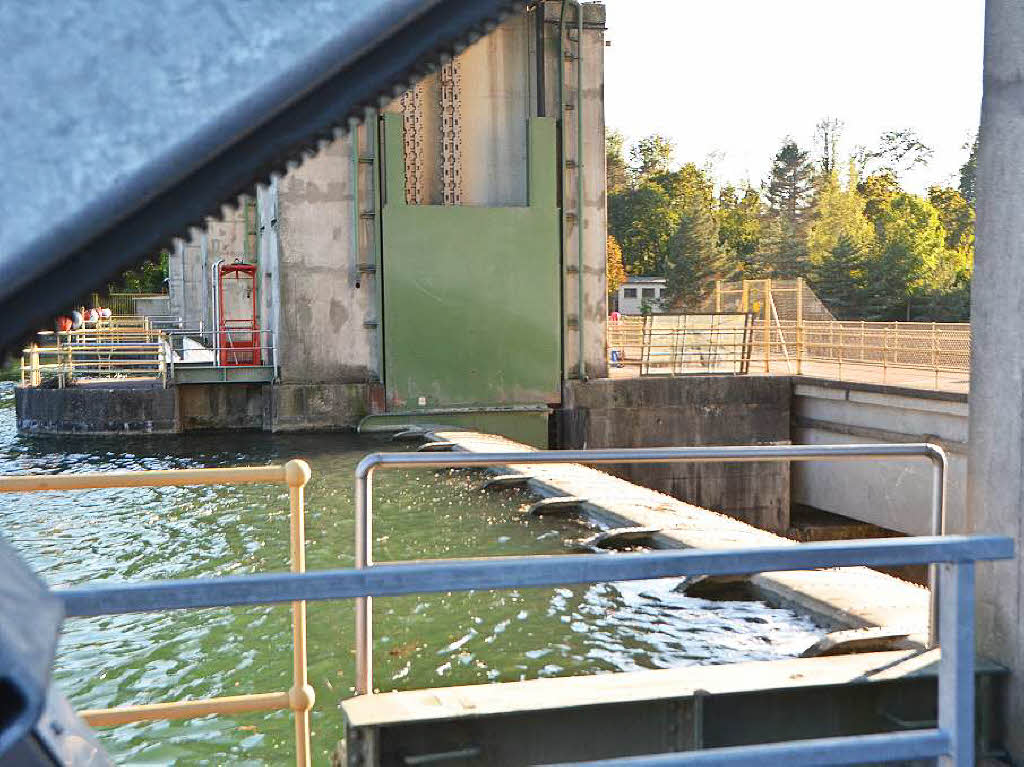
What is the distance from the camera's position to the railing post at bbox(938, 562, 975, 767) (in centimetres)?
221

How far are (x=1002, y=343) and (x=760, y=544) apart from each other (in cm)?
268

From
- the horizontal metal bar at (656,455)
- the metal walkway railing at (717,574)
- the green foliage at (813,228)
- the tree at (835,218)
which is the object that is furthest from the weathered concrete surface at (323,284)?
the tree at (835,218)

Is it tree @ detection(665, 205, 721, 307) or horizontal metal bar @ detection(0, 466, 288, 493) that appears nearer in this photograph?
horizontal metal bar @ detection(0, 466, 288, 493)

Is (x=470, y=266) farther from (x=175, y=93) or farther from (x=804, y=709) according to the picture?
(x=175, y=93)

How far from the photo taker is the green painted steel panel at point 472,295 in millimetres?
18266

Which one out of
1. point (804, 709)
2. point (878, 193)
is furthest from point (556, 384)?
point (878, 193)

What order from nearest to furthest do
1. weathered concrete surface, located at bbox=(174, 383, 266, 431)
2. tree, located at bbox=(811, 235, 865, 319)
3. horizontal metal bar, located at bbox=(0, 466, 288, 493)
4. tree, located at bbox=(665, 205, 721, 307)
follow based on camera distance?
1. horizontal metal bar, located at bbox=(0, 466, 288, 493)
2. weathered concrete surface, located at bbox=(174, 383, 266, 431)
3. tree, located at bbox=(811, 235, 865, 319)
4. tree, located at bbox=(665, 205, 721, 307)

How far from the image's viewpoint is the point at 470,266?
735 inches

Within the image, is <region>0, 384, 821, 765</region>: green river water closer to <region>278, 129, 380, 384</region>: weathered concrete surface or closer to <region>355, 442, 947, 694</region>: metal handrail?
<region>355, 442, 947, 694</region>: metal handrail

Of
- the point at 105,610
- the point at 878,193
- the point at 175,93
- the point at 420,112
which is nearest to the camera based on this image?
the point at 175,93

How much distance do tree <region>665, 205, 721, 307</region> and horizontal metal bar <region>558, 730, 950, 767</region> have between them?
255ft

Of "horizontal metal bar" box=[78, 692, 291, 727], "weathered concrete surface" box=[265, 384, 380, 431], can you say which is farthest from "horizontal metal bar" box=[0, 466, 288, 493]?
"weathered concrete surface" box=[265, 384, 380, 431]

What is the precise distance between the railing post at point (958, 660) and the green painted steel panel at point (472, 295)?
1635 cm

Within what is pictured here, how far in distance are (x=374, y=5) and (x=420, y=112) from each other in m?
17.8
